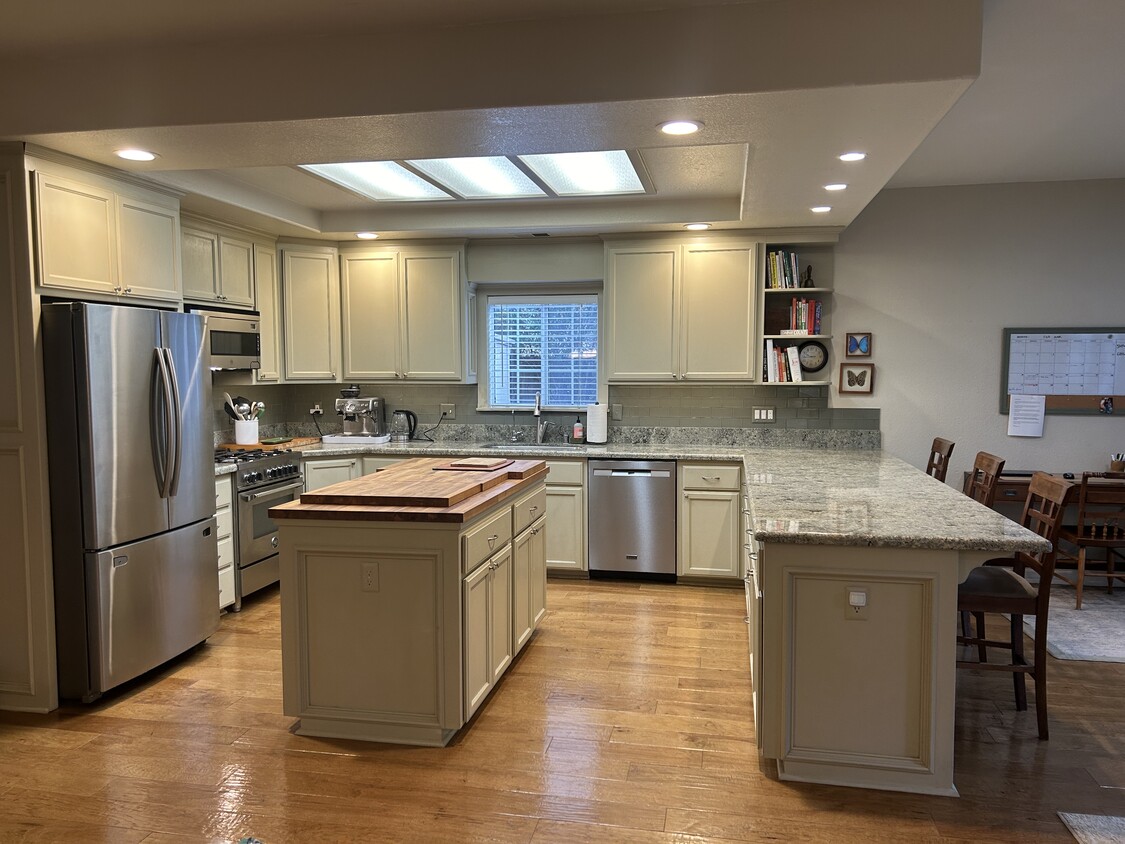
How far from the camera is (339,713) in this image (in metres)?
2.95

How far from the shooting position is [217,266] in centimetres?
473

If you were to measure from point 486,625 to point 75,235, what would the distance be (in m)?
2.42

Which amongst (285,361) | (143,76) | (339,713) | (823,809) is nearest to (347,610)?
(339,713)

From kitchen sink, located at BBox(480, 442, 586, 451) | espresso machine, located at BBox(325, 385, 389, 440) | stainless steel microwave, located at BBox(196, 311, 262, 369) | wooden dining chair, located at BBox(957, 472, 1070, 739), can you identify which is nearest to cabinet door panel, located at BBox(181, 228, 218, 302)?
stainless steel microwave, located at BBox(196, 311, 262, 369)

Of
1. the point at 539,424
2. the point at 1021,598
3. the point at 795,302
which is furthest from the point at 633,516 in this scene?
the point at 1021,598

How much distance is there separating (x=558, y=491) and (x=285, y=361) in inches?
84.4

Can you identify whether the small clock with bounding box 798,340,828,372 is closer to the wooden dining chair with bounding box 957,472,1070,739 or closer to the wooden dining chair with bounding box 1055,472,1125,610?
the wooden dining chair with bounding box 1055,472,1125,610

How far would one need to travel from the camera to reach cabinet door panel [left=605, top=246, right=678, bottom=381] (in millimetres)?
5258

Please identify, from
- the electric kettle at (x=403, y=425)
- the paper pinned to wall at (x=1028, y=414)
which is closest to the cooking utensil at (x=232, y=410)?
the electric kettle at (x=403, y=425)

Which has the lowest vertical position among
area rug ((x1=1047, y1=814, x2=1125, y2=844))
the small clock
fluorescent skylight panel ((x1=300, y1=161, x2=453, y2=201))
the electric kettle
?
area rug ((x1=1047, y1=814, x2=1125, y2=844))

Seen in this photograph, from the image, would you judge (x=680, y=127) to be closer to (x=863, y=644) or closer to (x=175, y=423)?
(x=863, y=644)

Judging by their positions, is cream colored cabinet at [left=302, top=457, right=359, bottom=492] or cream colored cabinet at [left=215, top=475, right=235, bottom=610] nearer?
cream colored cabinet at [left=215, top=475, right=235, bottom=610]

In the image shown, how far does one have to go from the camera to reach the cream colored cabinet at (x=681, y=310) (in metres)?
5.17

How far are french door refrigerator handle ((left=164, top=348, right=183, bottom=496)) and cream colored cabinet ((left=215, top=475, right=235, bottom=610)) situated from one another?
2.13 ft
